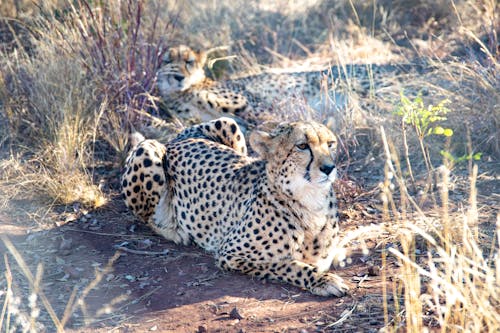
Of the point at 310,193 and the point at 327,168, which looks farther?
the point at 310,193

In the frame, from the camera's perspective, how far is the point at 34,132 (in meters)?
5.75

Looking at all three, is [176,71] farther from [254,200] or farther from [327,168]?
[327,168]

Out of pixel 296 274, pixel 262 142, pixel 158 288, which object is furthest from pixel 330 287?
pixel 158 288

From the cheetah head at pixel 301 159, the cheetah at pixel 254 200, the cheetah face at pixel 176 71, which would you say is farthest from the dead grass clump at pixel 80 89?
the cheetah head at pixel 301 159

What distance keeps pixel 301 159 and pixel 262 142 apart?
288 millimetres

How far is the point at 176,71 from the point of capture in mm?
6699

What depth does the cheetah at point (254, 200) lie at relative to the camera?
153 inches

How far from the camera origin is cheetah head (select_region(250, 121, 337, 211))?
375 cm

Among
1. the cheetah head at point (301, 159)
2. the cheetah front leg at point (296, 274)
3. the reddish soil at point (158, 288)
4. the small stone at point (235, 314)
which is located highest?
the cheetah head at point (301, 159)

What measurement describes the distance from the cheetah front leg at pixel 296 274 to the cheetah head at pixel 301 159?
34 cm

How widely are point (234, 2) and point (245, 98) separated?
2444mm

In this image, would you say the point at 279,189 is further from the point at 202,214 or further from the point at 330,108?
the point at 330,108

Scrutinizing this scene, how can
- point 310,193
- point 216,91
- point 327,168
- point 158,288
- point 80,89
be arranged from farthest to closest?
point 216,91
point 80,89
point 158,288
point 310,193
point 327,168

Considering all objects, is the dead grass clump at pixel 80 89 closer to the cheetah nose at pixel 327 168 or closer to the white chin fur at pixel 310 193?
the white chin fur at pixel 310 193
